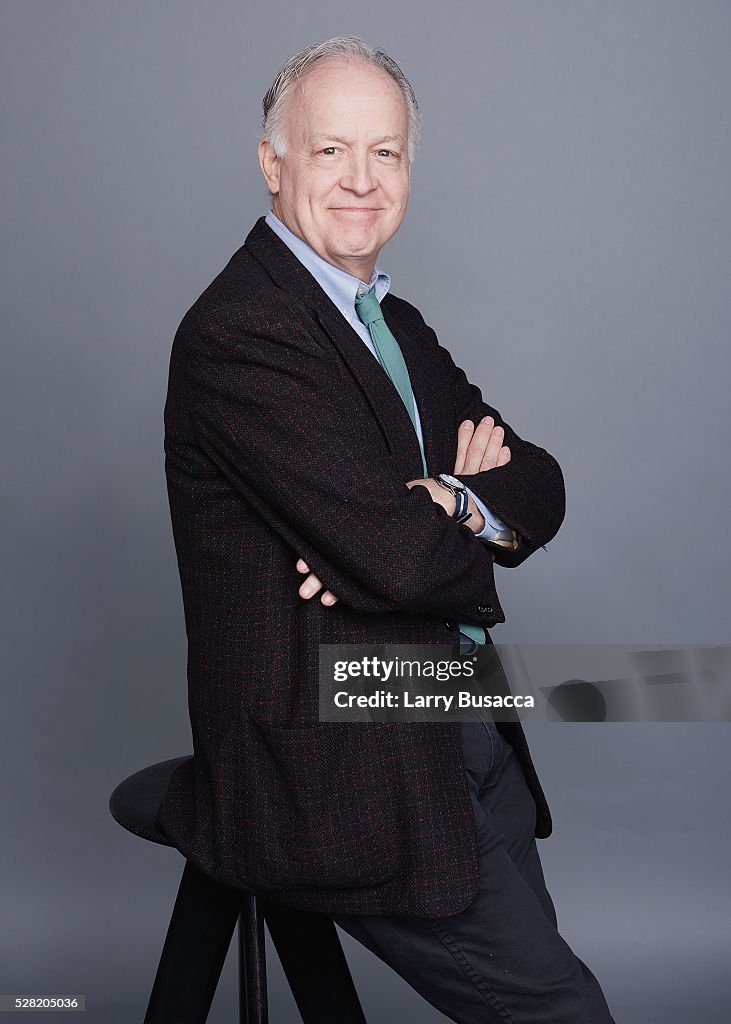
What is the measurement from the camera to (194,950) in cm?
242

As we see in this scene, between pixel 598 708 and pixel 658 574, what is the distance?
920 millimetres

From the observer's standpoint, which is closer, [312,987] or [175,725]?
[312,987]

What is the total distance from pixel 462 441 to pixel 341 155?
549mm

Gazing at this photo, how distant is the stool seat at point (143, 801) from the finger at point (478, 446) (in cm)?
71

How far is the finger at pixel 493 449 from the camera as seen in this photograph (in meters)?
2.47

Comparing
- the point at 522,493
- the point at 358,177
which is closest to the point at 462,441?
A: the point at 522,493

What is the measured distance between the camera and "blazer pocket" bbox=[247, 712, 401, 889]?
2057 millimetres

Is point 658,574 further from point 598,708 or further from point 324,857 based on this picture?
point 324,857

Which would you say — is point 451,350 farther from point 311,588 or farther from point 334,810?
point 334,810

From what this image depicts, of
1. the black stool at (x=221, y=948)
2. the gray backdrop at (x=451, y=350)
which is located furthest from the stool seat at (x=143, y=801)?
the gray backdrop at (x=451, y=350)

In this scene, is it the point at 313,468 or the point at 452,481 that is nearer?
the point at 313,468

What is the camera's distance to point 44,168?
12.3ft

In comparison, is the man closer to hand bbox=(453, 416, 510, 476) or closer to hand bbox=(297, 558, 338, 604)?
hand bbox=(297, 558, 338, 604)

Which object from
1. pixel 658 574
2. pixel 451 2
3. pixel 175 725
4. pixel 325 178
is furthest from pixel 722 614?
pixel 325 178
